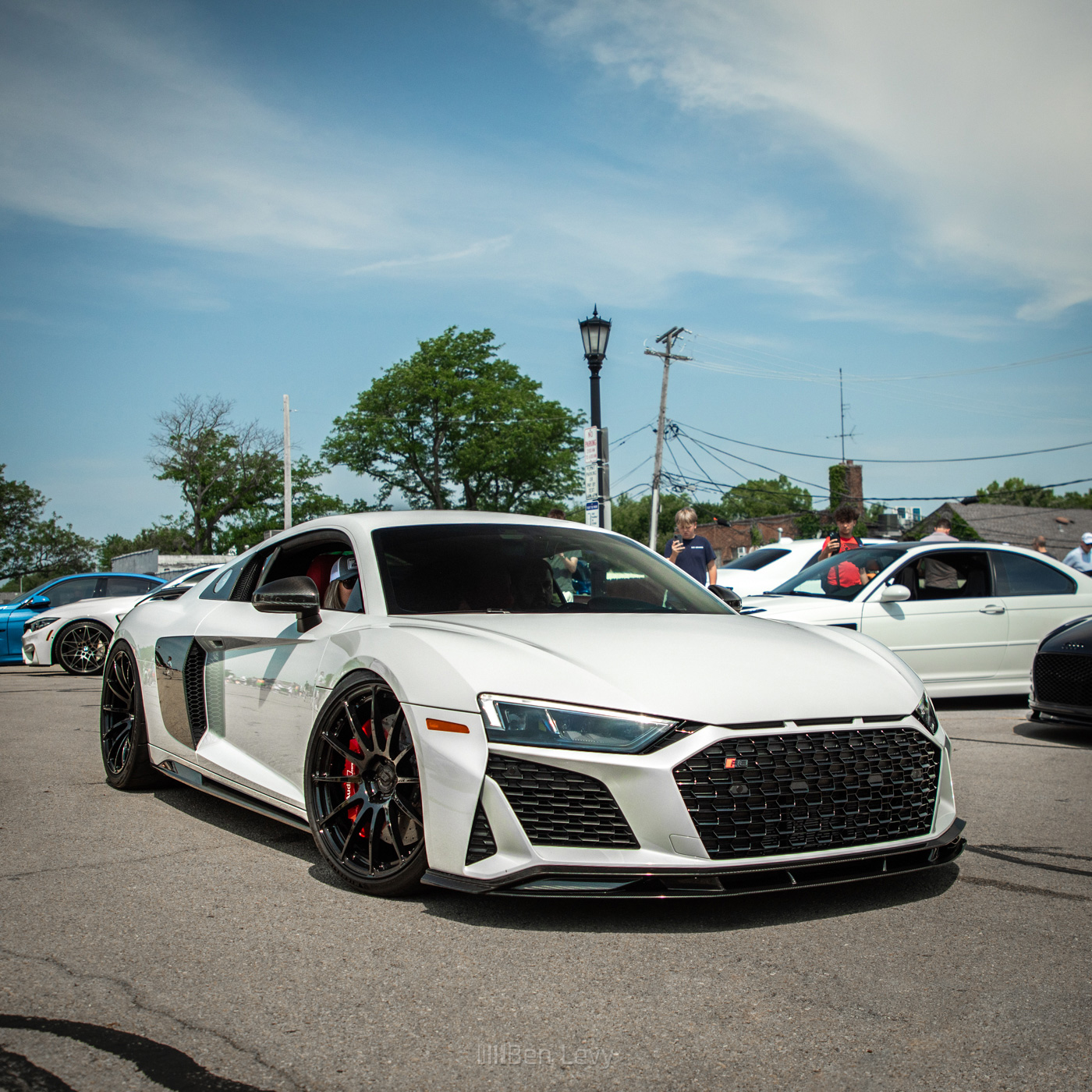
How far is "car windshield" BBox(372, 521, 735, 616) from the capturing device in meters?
4.14

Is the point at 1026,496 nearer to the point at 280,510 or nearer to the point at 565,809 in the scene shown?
the point at 280,510

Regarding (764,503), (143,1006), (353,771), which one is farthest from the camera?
(764,503)

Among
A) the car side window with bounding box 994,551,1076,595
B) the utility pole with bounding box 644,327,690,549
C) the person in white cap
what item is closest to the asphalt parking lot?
the car side window with bounding box 994,551,1076,595

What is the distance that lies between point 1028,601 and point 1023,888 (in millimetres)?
6102

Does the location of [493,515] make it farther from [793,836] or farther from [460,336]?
[460,336]

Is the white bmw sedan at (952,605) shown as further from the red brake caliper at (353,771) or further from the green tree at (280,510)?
the green tree at (280,510)

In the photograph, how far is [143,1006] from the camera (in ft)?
8.52

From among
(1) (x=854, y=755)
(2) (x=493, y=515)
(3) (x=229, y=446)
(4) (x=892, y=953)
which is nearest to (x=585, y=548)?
(2) (x=493, y=515)

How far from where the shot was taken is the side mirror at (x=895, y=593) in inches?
334

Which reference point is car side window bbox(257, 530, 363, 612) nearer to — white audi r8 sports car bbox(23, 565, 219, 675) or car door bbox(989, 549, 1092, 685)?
car door bbox(989, 549, 1092, 685)

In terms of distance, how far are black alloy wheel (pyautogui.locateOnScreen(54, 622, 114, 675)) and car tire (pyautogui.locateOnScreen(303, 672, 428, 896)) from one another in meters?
11.5

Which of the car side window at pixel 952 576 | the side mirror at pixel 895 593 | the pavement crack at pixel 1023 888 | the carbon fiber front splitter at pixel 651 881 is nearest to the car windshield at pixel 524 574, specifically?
the carbon fiber front splitter at pixel 651 881

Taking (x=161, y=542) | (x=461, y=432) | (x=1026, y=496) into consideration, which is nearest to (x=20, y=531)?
(x=161, y=542)

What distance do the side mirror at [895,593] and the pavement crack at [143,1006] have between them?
274 inches
